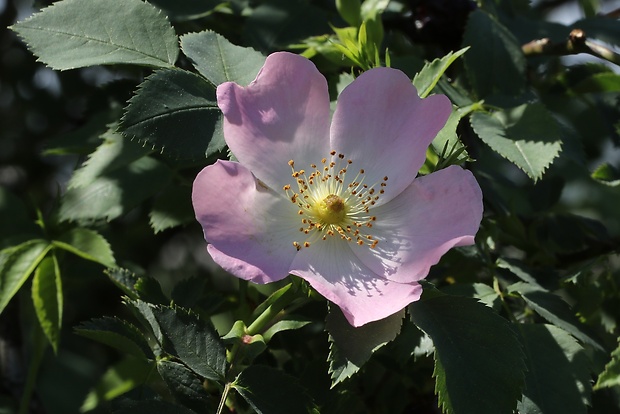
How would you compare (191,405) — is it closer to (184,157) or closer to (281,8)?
(184,157)

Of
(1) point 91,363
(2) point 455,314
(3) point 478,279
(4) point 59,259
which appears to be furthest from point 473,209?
(1) point 91,363

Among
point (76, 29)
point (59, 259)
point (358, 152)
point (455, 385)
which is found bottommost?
point (59, 259)

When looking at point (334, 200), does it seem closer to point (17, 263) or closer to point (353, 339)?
point (353, 339)

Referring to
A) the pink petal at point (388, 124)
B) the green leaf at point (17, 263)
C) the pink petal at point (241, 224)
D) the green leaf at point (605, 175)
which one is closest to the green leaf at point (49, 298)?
the green leaf at point (17, 263)

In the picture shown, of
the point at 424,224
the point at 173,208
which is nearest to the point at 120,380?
the point at 173,208

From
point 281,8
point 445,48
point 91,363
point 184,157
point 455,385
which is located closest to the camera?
point 455,385

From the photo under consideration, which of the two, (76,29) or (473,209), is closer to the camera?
(473,209)

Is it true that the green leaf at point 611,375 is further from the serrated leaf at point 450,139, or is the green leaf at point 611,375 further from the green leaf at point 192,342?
the green leaf at point 192,342
